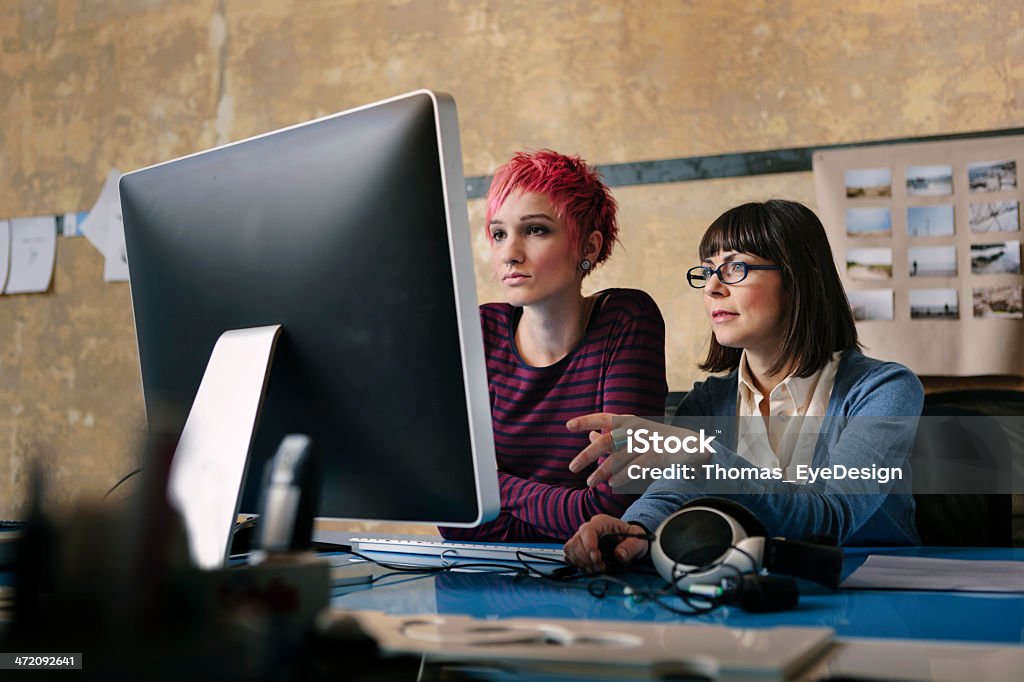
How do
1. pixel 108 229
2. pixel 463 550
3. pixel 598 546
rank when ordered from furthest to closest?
pixel 108 229
pixel 463 550
pixel 598 546

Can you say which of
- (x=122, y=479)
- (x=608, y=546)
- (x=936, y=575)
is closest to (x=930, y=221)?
(x=936, y=575)

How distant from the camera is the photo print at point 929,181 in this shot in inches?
102

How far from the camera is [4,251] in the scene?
3.63 meters

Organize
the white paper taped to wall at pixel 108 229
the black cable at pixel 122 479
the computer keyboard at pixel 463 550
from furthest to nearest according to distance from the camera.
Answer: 1. the white paper taped to wall at pixel 108 229
2. the computer keyboard at pixel 463 550
3. the black cable at pixel 122 479

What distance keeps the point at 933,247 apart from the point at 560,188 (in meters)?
1.24

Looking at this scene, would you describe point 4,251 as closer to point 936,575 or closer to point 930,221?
point 930,221

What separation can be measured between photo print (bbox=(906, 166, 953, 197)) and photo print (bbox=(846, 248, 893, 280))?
0.19 m

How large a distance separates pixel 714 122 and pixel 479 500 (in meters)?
2.26

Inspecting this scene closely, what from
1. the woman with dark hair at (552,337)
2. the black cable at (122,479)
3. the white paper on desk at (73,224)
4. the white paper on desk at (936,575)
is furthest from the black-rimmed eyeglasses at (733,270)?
the white paper on desk at (73,224)

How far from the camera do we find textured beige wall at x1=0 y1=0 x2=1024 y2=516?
105 inches

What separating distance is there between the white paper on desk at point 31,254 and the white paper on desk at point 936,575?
339 cm

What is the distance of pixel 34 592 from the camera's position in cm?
47

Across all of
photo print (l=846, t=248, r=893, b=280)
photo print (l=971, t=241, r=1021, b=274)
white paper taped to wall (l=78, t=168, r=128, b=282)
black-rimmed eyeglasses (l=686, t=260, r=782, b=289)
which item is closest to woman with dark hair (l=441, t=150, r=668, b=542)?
black-rimmed eyeglasses (l=686, t=260, r=782, b=289)

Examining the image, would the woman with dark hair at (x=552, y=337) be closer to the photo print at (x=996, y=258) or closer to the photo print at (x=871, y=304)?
the photo print at (x=871, y=304)
